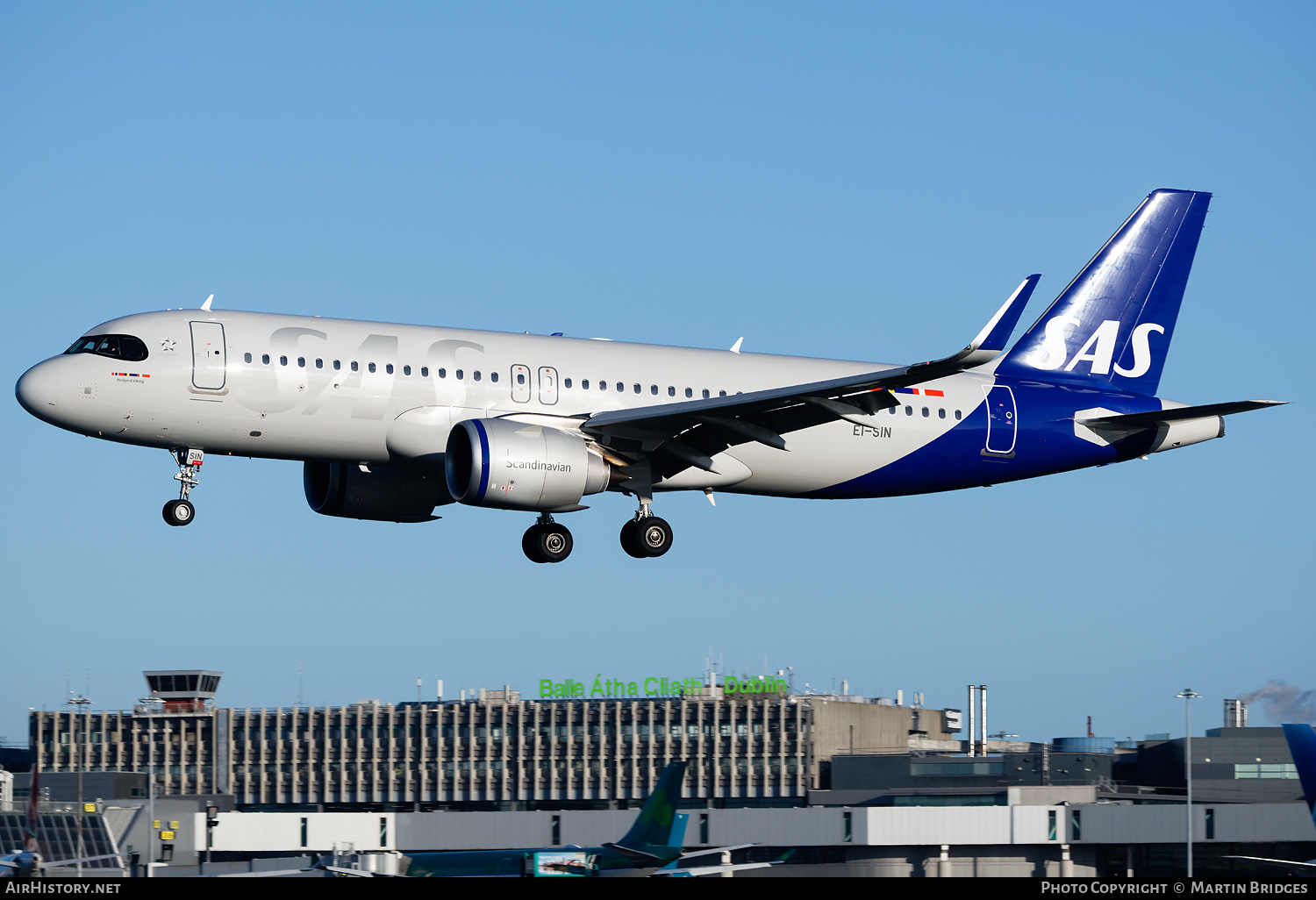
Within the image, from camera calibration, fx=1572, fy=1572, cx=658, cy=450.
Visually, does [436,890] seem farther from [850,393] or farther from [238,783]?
[238,783]

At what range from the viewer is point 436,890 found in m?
12.8

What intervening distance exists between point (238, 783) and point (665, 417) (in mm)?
90571

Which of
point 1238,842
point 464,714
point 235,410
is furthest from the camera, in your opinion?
point 464,714

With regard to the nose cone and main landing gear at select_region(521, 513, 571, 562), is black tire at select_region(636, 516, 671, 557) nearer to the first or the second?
main landing gear at select_region(521, 513, 571, 562)

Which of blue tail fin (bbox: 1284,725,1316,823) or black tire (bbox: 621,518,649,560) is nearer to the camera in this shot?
blue tail fin (bbox: 1284,725,1316,823)

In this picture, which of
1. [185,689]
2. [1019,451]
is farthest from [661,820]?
[185,689]

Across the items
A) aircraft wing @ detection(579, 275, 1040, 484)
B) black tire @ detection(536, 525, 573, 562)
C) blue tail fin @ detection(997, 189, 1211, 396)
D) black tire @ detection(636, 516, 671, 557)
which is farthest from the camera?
blue tail fin @ detection(997, 189, 1211, 396)

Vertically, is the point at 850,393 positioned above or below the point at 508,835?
above

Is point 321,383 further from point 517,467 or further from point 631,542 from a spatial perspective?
point 631,542

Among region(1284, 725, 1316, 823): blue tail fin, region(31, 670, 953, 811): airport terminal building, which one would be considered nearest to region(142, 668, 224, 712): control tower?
region(31, 670, 953, 811): airport terminal building

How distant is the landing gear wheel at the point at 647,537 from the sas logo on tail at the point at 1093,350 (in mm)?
11398

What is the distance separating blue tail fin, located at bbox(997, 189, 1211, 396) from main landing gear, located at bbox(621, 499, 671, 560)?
34.6ft

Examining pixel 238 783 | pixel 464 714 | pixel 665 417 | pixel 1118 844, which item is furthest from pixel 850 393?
pixel 238 783

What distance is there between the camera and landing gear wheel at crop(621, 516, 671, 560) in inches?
1428
